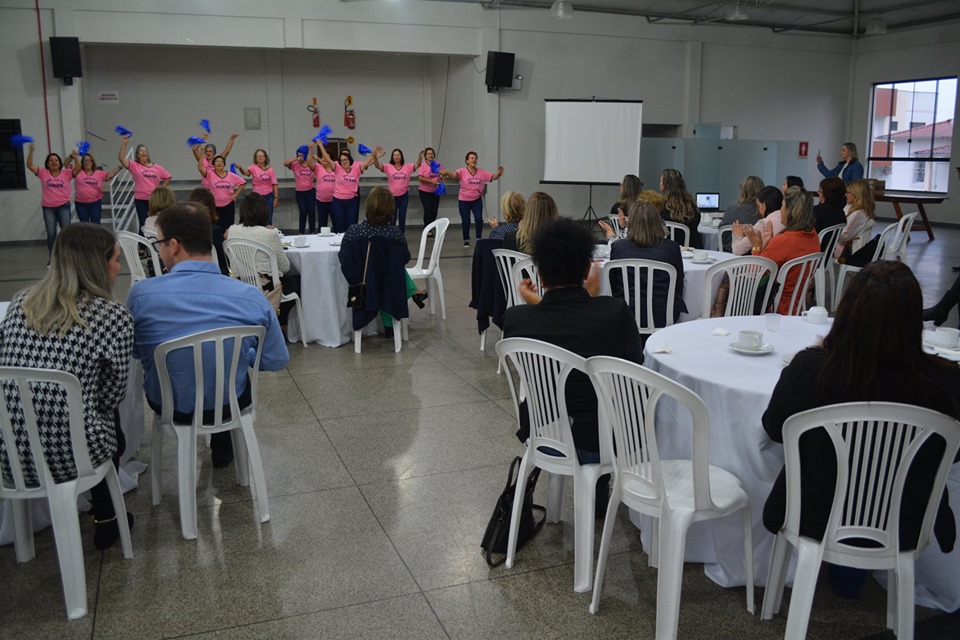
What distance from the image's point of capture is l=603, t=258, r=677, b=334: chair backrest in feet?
14.1

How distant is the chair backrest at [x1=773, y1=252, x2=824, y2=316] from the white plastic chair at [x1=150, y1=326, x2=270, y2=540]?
2.98 metres

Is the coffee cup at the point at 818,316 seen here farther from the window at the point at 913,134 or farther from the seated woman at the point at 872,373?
the window at the point at 913,134

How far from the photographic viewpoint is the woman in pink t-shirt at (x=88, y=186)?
9812 mm

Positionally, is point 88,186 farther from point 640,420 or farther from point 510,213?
point 640,420

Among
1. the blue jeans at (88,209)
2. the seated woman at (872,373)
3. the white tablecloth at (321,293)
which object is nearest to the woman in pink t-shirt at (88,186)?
the blue jeans at (88,209)

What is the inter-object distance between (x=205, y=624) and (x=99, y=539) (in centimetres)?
68

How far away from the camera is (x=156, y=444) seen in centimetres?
320

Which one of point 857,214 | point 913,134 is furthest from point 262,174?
point 913,134

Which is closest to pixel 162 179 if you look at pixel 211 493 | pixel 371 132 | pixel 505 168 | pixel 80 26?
pixel 80 26

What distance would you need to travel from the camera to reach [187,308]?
2.86 metres

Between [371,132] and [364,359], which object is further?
[371,132]

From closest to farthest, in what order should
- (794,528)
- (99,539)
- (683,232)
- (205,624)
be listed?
(794,528), (205,624), (99,539), (683,232)

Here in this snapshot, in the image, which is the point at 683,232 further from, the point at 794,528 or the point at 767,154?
the point at 767,154

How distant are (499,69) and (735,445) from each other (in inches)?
429
